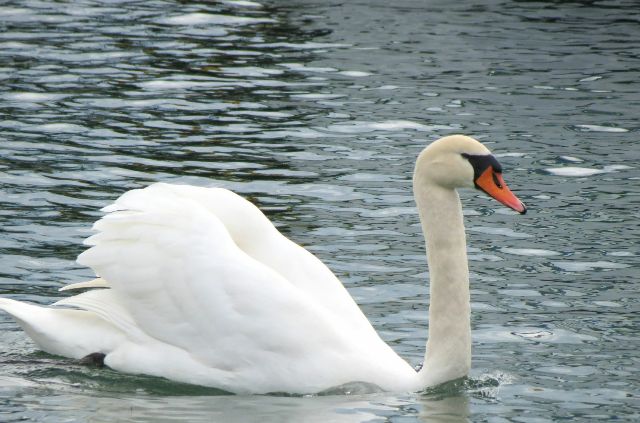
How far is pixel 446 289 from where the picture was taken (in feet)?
25.2

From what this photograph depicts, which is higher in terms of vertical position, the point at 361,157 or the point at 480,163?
the point at 480,163

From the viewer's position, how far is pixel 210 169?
12609 mm

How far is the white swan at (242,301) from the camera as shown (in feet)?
24.5

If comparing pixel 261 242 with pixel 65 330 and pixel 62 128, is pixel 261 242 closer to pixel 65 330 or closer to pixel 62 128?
pixel 65 330

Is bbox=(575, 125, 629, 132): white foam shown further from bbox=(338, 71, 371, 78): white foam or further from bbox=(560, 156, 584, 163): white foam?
bbox=(338, 71, 371, 78): white foam

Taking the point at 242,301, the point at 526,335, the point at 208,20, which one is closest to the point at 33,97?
the point at 208,20

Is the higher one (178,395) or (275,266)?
(275,266)

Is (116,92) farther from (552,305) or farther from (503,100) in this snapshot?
(552,305)

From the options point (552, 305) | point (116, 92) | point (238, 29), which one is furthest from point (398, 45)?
point (552, 305)

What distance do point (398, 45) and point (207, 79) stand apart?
3.14 m

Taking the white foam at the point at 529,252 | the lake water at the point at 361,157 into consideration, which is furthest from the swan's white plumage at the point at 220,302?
the white foam at the point at 529,252

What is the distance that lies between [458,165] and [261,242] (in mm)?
1186

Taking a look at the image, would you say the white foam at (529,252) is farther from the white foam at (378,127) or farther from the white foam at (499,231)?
the white foam at (378,127)

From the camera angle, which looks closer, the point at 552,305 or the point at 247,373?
the point at 247,373
